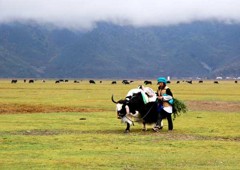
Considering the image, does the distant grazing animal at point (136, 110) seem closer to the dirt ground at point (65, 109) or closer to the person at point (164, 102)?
the person at point (164, 102)

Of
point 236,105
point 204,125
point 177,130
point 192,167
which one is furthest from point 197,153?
point 236,105

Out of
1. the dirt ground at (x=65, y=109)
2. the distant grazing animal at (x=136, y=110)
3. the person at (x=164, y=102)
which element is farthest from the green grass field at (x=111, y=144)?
the dirt ground at (x=65, y=109)

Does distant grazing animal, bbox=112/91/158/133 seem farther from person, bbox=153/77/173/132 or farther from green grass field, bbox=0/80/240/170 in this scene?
green grass field, bbox=0/80/240/170

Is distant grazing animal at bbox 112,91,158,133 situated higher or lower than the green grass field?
higher

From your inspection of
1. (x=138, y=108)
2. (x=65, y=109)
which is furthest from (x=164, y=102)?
(x=65, y=109)

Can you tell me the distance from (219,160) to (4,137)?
7.40m

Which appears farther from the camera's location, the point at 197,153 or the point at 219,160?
the point at 197,153

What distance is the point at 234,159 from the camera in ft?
48.9

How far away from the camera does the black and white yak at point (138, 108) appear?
69.2 feet

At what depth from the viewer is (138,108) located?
2120 centimetres

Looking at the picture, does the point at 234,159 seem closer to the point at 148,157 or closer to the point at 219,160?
the point at 219,160

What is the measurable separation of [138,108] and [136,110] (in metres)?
0.10

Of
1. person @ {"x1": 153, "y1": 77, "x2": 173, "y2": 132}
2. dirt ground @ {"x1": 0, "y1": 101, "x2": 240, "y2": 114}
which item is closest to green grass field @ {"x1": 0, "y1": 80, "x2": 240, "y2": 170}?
person @ {"x1": 153, "y1": 77, "x2": 173, "y2": 132}

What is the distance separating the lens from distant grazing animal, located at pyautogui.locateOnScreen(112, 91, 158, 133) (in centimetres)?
2106
